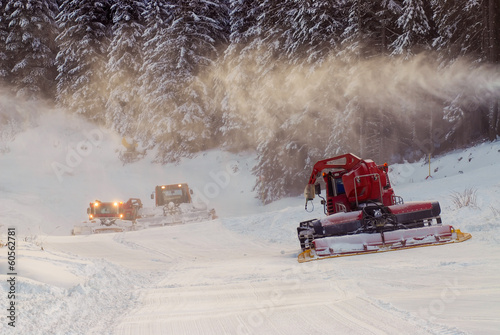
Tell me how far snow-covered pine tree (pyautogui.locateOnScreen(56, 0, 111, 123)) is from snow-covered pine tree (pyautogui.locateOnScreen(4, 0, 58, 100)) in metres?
1.85

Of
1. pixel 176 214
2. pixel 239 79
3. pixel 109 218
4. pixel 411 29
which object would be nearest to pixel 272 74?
pixel 239 79

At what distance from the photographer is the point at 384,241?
9359mm

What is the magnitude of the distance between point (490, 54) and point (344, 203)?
47.4 ft

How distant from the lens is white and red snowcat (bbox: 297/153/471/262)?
9.32 meters

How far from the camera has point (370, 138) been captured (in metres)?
24.2

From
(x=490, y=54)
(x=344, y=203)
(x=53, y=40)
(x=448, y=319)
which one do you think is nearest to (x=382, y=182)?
(x=344, y=203)

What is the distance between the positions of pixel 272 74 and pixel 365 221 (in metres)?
19.6

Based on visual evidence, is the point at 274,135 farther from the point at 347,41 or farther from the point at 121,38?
the point at 121,38

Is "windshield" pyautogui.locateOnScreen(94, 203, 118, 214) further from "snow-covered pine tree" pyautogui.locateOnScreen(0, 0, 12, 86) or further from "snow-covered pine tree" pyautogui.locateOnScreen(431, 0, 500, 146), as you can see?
"snow-covered pine tree" pyautogui.locateOnScreen(0, 0, 12, 86)

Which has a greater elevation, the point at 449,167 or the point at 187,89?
the point at 187,89

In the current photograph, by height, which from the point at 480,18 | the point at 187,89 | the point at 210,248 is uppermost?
the point at 187,89

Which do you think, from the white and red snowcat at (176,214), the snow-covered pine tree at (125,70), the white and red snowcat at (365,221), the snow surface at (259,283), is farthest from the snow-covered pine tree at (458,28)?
the snow-covered pine tree at (125,70)

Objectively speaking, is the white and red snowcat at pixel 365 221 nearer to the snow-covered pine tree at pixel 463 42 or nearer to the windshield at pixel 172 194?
the snow-covered pine tree at pixel 463 42

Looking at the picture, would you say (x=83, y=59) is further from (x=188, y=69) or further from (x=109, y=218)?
(x=109, y=218)
